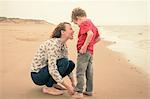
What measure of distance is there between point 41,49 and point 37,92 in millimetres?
363

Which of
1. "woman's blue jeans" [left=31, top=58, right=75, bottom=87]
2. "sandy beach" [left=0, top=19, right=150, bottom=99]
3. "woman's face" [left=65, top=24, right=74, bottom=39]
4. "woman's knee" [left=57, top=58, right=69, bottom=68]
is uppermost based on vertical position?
"woman's face" [left=65, top=24, right=74, bottom=39]

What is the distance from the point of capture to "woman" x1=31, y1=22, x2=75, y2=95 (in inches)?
107

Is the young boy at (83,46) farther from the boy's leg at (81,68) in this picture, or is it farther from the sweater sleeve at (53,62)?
the sweater sleeve at (53,62)

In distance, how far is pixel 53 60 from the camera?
2707 mm

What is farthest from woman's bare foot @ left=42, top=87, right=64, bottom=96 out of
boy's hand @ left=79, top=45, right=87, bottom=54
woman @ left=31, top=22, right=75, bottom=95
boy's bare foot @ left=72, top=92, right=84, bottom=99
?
boy's hand @ left=79, top=45, right=87, bottom=54

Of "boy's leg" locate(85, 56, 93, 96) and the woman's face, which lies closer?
the woman's face

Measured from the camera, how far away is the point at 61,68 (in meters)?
2.77

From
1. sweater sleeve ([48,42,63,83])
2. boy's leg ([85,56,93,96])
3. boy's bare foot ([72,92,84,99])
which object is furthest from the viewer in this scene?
boy's leg ([85,56,93,96])

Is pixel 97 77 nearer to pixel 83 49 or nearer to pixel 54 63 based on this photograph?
pixel 83 49

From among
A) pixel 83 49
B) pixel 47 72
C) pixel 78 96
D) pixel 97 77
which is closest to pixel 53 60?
pixel 47 72

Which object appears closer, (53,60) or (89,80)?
(53,60)

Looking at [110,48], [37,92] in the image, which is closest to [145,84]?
[37,92]

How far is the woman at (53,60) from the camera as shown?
2.73m

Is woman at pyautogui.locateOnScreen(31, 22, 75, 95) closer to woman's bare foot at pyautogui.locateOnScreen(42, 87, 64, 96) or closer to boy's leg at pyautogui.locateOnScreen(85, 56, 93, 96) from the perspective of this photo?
woman's bare foot at pyautogui.locateOnScreen(42, 87, 64, 96)
